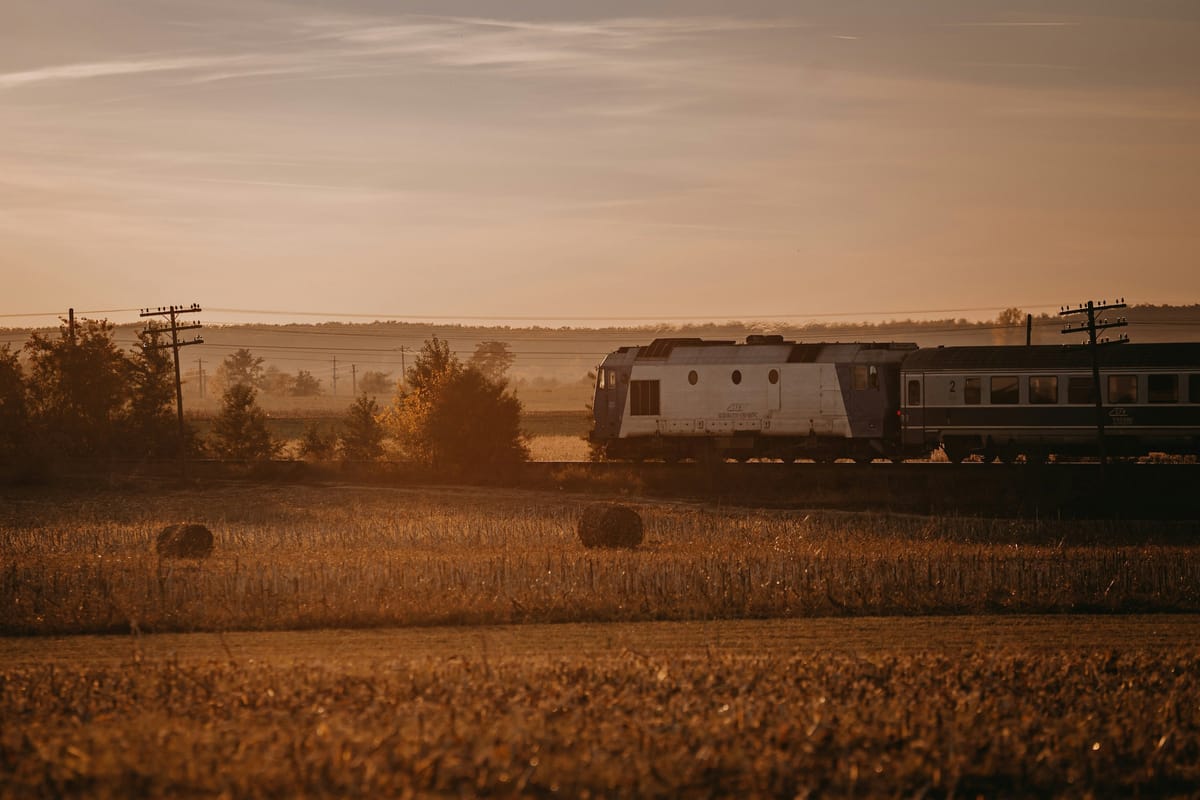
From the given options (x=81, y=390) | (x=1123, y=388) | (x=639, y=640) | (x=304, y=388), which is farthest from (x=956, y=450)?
(x=304, y=388)

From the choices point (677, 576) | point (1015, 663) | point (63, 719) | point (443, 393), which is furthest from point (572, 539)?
point (443, 393)

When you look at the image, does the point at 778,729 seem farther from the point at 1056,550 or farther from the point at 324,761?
the point at 1056,550

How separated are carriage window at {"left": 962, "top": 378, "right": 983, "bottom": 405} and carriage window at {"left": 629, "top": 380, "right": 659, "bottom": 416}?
36.9ft

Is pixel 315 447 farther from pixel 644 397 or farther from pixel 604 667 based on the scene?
pixel 604 667

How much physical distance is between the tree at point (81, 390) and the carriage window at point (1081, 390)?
4471 cm

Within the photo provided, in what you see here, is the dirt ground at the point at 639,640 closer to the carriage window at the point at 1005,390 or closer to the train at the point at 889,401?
the train at the point at 889,401

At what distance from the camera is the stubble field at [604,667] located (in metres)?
10.3

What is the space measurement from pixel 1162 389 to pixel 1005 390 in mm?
5070

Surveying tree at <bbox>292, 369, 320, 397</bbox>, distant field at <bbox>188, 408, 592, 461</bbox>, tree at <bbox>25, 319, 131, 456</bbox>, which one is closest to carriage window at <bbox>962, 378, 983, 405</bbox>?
distant field at <bbox>188, 408, 592, 461</bbox>

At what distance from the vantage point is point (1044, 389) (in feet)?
136

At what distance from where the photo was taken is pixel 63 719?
38.7 feet

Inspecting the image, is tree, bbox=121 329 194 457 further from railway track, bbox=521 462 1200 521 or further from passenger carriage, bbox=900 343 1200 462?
passenger carriage, bbox=900 343 1200 462

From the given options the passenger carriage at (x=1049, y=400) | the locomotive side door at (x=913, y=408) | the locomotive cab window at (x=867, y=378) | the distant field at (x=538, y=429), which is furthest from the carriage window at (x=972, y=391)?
the distant field at (x=538, y=429)

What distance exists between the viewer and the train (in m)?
40.6
